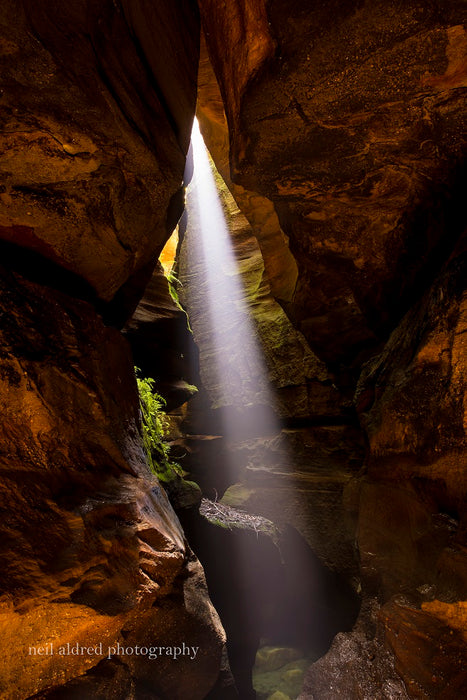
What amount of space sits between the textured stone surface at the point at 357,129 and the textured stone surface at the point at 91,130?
968mm

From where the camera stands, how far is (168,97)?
13.8 ft

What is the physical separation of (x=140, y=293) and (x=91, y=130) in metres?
2.57

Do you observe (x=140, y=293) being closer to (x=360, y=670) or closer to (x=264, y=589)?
(x=360, y=670)

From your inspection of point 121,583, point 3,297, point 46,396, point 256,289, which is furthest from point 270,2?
point 256,289

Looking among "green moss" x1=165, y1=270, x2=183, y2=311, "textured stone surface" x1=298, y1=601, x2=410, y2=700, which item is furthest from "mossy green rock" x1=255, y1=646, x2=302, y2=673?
"green moss" x1=165, y1=270, x2=183, y2=311

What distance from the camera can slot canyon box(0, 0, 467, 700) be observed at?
2625 mm

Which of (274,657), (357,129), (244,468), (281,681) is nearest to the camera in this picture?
(357,129)

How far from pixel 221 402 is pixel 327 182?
23.3 feet

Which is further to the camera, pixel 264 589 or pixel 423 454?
pixel 264 589

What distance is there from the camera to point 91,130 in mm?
2898

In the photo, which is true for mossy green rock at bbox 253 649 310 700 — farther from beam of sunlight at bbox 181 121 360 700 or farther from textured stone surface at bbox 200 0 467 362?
textured stone surface at bbox 200 0 467 362

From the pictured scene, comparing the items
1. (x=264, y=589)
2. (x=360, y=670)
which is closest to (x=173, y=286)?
(x=264, y=589)

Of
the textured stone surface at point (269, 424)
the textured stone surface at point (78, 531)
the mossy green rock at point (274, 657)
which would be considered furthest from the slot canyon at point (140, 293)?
the textured stone surface at point (269, 424)

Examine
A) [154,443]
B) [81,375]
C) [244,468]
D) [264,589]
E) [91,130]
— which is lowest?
[264,589]
